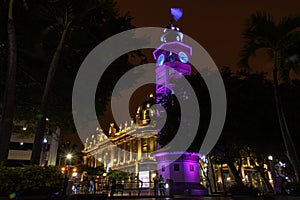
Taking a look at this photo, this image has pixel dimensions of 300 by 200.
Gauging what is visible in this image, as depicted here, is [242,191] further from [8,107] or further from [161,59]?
[161,59]

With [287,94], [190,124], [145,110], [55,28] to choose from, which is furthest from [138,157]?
[55,28]

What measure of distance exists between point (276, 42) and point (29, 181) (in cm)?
1300

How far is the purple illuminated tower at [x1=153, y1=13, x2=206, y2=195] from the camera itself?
37.7m

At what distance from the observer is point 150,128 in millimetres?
68250

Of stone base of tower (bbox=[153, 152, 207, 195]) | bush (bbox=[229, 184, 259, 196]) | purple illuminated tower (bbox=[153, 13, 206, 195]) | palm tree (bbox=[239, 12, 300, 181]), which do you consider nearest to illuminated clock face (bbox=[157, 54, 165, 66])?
purple illuminated tower (bbox=[153, 13, 206, 195])

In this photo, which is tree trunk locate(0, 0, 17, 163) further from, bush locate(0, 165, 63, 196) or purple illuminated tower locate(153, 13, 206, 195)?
purple illuminated tower locate(153, 13, 206, 195)

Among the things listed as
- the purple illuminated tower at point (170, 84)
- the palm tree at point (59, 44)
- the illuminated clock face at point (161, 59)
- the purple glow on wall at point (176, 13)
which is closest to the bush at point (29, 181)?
the palm tree at point (59, 44)

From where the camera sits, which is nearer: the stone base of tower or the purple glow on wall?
the stone base of tower

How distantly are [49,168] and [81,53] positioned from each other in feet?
26.5

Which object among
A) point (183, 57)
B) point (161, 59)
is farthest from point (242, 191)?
point (161, 59)

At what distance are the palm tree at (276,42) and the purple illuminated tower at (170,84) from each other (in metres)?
14.1

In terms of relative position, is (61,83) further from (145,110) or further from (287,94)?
(145,110)

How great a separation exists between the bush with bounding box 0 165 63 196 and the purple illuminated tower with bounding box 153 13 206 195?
19.4m

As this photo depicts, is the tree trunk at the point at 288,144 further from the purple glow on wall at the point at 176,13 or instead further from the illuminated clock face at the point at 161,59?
the purple glow on wall at the point at 176,13
